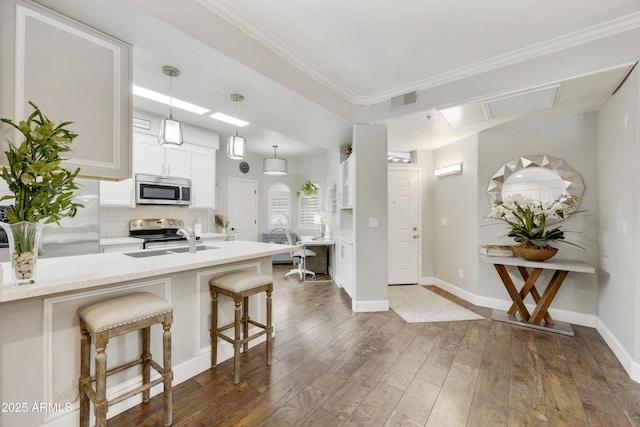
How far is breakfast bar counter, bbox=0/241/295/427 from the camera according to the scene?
1.36 meters

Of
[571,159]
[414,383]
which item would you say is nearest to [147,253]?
[414,383]

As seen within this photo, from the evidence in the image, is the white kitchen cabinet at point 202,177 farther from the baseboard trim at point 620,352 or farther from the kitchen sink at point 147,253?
the baseboard trim at point 620,352

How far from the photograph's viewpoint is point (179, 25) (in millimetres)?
1816

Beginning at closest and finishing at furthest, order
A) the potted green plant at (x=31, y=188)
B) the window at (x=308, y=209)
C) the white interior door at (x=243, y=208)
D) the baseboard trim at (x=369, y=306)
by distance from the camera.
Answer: the potted green plant at (x=31, y=188) < the baseboard trim at (x=369, y=306) < the white interior door at (x=243, y=208) < the window at (x=308, y=209)

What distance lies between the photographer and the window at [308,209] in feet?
21.9

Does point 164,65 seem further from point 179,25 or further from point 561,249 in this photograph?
point 561,249

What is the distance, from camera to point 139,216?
4.32 m

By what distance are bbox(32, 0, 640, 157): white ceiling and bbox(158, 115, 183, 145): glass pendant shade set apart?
48cm

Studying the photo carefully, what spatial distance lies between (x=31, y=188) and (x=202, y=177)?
12.3 feet

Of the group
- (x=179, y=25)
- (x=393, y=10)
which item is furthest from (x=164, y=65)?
(x=393, y=10)

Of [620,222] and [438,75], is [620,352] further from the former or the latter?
[438,75]

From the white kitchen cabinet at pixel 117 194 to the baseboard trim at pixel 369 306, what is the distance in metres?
3.45

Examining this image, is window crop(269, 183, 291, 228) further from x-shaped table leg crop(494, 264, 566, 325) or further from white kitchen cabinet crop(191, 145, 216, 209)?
x-shaped table leg crop(494, 264, 566, 325)

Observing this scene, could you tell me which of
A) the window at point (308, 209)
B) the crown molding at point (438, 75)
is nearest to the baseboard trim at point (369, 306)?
the crown molding at point (438, 75)
